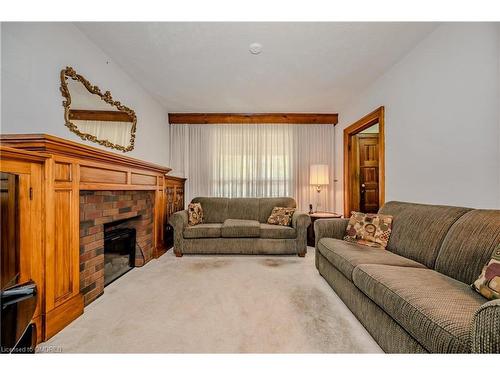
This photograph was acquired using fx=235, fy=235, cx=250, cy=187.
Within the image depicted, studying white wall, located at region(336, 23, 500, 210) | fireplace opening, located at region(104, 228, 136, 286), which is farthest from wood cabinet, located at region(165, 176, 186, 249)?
white wall, located at region(336, 23, 500, 210)

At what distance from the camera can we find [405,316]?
1.16 m

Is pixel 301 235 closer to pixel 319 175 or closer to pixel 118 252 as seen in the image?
pixel 319 175

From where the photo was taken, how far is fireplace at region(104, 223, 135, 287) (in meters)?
2.48

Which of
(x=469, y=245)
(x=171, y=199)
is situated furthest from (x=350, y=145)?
(x=171, y=199)

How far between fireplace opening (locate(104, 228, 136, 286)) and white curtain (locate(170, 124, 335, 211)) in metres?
1.92

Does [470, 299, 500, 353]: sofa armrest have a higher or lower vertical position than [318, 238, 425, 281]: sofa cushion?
higher

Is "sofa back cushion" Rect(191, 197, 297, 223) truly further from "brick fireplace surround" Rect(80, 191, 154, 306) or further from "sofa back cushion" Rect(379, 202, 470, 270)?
"sofa back cushion" Rect(379, 202, 470, 270)

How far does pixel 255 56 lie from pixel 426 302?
8.66 feet

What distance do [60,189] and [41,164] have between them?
8.1 inches

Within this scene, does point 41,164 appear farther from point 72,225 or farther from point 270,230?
point 270,230

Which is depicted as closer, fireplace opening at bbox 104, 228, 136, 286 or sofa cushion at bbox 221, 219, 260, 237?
fireplace opening at bbox 104, 228, 136, 286

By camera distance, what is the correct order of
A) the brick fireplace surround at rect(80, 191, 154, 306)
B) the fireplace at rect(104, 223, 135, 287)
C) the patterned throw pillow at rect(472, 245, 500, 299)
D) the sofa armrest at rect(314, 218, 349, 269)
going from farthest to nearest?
the sofa armrest at rect(314, 218, 349, 269), the fireplace at rect(104, 223, 135, 287), the brick fireplace surround at rect(80, 191, 154, 306), the patterned throw pillow at rect(472, 245, 500, 299)

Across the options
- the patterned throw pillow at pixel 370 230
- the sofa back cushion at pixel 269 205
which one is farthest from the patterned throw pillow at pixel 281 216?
the patterned throw pillow at pixel 370 230
